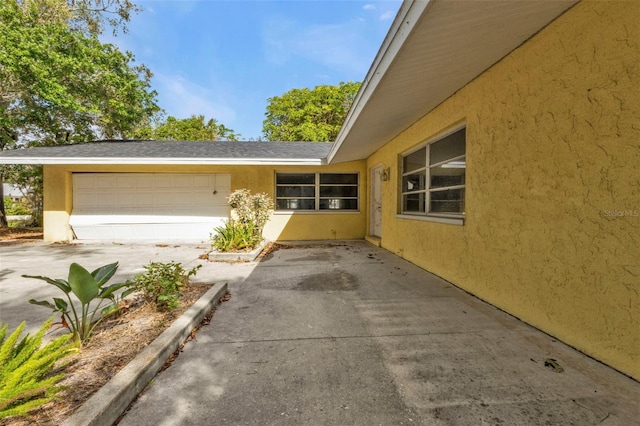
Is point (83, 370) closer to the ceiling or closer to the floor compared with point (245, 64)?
closer to the floor

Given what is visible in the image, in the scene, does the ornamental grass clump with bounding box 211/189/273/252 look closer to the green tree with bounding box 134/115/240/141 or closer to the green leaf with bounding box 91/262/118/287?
the green leaf with bounding box 91/262/118/287

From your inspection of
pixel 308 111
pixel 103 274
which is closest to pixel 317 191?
pixel 103 274

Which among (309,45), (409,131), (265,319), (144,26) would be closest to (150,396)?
(265,319)

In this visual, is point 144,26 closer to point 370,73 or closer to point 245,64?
point 245,64

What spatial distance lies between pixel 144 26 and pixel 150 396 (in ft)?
57.7

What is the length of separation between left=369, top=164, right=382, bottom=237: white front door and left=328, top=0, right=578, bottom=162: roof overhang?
4.44 m

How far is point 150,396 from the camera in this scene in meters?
1.73

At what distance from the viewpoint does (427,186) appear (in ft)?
16.6

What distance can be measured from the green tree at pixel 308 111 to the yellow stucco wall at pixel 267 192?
13.6 meters

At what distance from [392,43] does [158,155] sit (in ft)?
26.1

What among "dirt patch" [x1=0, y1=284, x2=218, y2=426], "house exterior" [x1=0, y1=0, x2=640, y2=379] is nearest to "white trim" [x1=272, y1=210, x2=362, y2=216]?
"house exterior" [x1=0, y1=0, x2=640, y2=379]

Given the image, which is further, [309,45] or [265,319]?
[309,45]

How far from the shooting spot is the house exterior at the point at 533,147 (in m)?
1.95

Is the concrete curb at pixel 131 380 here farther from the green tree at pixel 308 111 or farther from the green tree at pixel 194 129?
the green tree at pixel 194 129
